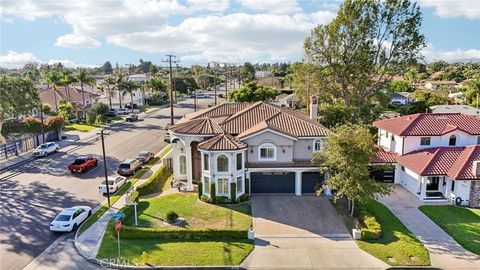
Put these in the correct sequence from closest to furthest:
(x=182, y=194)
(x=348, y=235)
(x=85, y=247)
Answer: (x=85, y=247) < (x=348, y=235) < (x=182, y=194)

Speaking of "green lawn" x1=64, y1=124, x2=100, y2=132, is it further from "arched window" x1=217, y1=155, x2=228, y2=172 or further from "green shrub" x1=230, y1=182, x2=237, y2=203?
"green shrub" x1=230, y1=182, x2=237, y2=203

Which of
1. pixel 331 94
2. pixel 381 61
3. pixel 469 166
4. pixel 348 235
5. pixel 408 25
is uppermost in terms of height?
pixel 408 25

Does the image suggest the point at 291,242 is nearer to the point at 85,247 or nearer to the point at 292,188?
the point at 292,188

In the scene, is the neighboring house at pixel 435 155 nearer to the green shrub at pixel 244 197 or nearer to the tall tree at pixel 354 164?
the tall tree at pixel 354 164

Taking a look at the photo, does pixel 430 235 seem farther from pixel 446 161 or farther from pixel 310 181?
pixel 310 181

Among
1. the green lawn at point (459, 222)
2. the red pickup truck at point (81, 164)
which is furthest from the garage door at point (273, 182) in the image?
the red pickup truck at point (81, 164)

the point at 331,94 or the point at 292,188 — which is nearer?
the point at 292,188

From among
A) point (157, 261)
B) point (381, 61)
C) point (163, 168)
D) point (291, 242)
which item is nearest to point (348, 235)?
point (291, 242)
